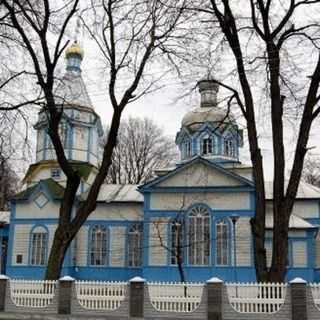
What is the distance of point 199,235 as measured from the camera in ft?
85.5

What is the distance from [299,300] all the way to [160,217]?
14.1 meters

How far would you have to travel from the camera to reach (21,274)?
28.1 m

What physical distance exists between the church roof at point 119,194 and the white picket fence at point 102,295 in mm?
14796

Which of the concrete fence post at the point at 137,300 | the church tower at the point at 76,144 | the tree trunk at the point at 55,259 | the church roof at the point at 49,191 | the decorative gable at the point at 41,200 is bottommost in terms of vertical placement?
the concrete fence post at the point at 137,300

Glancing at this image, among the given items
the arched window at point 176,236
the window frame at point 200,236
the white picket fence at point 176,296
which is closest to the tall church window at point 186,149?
the window frame at point 200,236

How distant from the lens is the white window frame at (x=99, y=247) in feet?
93.5

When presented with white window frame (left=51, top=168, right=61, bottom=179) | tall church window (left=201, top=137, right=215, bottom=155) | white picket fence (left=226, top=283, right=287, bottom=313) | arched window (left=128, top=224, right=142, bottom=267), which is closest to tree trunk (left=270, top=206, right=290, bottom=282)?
white picket fence (left=226, top=283, right=287, bottom=313)

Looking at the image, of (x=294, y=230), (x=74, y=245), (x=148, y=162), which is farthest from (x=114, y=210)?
(x=148, y=162)

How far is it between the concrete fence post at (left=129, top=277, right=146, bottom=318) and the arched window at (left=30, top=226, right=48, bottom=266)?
15.4 meters

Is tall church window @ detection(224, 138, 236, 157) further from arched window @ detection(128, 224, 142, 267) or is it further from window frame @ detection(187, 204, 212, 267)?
arched window @ detection(128, 224, 142, 267)

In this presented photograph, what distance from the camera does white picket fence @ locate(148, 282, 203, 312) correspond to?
13.3m

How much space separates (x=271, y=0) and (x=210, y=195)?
44.3 ft

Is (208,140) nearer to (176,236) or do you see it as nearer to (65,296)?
(176,236)

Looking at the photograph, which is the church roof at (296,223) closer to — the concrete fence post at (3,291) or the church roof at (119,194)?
the church roof at (119,194)
